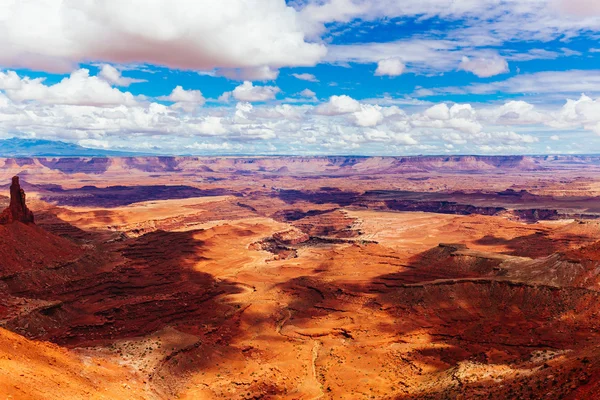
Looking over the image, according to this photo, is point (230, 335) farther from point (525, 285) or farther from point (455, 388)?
point (525, 285)

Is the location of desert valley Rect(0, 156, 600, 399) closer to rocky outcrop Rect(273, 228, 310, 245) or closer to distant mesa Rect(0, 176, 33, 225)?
distant mesa Rect(0, 176, 33, 225)

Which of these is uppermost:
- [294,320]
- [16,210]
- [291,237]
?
[16,210]

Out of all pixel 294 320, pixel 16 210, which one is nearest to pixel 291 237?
pixel 16 210

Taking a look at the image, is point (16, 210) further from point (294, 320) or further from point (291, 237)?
point (291, 237)

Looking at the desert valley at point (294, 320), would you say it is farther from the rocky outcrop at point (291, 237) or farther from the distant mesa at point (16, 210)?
the rocky outcrop at point (291, 237)

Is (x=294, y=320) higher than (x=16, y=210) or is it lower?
lower

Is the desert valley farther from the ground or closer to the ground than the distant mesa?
closer to the ground

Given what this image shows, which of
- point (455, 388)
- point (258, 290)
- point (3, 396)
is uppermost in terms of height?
point (3, 396)

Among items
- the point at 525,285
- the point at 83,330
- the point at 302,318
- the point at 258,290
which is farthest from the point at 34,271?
the point at 525,285

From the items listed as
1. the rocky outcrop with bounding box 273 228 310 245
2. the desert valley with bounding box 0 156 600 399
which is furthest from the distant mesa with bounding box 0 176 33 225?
the rocky outcrop with bounding box 273 228 310 245

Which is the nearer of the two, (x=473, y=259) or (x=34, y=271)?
(x=34, y=271)

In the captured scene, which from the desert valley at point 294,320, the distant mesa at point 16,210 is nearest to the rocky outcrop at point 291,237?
the desert valley at point 294,320
